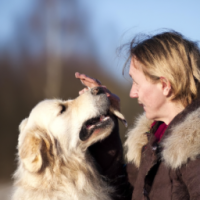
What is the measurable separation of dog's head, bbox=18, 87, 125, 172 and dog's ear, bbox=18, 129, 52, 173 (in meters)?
0.06

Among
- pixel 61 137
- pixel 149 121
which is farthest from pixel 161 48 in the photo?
pixel 61 137

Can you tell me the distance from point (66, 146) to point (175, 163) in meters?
1.17

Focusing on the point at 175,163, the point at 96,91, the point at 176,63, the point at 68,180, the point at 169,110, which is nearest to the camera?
the point at 175,163

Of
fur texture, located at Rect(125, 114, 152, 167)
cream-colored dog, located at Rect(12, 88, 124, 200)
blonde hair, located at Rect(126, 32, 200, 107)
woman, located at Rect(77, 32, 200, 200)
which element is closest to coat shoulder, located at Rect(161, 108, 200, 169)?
woman, located at Rect(77, 32, 200, 200)

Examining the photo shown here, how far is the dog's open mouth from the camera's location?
272cm

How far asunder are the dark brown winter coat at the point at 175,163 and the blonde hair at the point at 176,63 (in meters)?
0.13

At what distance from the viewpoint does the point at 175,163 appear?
1891mm

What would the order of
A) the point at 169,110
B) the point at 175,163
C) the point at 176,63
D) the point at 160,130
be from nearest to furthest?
the point at 175,163 < the point at 176,63 < the point at 169,110 < the point at 160,130

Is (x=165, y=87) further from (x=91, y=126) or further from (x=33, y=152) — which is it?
(x=33, y=152)

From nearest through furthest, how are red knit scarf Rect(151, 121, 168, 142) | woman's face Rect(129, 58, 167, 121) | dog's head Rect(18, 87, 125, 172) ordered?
woman's face Rect(129, 58, 167, 121)
red knit scarf Rect(151, 121, 168, 142)
dog's head Rect(18, 87, 125, 172)

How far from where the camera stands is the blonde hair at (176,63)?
208cm

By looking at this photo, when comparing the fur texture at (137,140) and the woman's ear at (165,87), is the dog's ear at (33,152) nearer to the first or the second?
the fur texture at (137,140)

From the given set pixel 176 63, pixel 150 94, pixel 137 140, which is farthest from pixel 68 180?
pixel 176 63

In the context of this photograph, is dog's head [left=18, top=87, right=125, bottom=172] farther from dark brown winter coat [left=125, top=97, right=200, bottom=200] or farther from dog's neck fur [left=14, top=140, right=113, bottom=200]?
dark brown winter coat [left=125, top=97, right=200, bottom=200]
